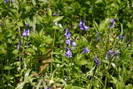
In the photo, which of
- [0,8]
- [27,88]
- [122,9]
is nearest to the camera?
[0,8]

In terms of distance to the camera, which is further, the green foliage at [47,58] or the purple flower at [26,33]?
the purple flower at [26,33]

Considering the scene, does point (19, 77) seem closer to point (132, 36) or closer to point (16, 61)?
point (16, 61)

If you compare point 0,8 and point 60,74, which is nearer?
point 0,8

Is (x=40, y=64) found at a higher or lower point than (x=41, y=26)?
lower

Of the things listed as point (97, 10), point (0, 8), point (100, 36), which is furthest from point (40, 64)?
point (97, 10)

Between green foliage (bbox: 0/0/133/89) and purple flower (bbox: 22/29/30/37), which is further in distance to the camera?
purple flower (bbox: 22/29/30/37)

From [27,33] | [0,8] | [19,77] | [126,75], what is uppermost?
[0,8]

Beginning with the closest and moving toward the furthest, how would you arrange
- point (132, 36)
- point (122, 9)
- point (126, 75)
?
point (126, 75), point (132, 36), point (122, 9)

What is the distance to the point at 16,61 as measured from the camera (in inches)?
104

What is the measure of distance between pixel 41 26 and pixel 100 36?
34.3 inches

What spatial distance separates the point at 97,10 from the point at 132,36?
0.70 meters

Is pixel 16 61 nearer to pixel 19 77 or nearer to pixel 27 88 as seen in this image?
pixel 19 77

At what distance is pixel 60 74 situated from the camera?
8.21 ft

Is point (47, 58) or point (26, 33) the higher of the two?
point (26, 33)
